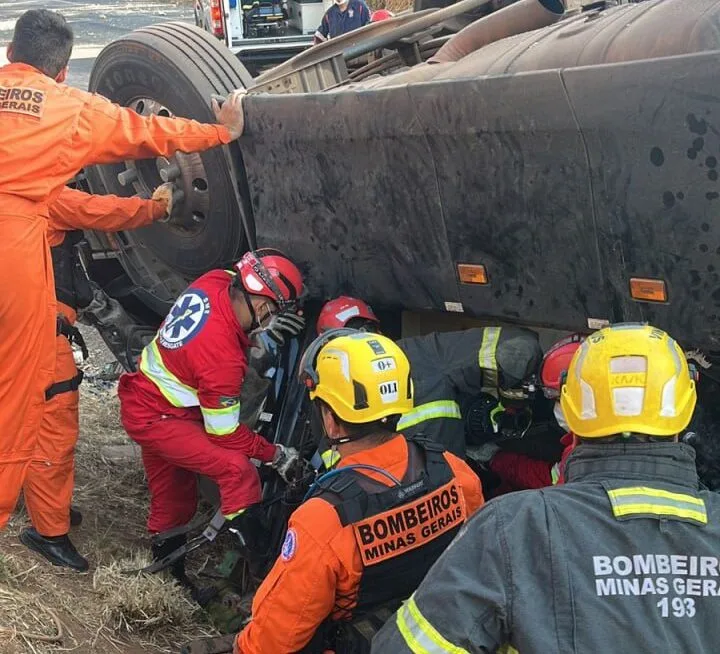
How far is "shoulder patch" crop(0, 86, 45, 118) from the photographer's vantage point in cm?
345

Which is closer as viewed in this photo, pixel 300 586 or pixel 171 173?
pixel 300 586

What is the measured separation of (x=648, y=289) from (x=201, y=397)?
1735 millimetres

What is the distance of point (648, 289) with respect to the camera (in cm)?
261

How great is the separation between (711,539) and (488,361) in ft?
5.30

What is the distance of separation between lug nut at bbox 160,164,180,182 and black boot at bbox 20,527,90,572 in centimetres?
158

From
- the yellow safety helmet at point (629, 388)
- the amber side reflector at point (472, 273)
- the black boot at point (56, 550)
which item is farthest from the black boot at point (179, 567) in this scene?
the yellow safety helmet at point (629, 388)

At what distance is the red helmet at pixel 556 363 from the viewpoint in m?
2.95

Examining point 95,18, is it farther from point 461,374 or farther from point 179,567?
point 461,374

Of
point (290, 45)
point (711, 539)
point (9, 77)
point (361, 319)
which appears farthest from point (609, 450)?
point (290, 45)

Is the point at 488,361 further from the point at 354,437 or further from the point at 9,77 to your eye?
the point at 9,77

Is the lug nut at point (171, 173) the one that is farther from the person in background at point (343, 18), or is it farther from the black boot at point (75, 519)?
the person in background at point (343, 18)

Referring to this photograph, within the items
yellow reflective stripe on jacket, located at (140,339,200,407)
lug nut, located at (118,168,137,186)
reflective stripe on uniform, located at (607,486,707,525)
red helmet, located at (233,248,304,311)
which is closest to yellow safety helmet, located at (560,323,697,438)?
reflective stripe on uniform, located at (607,486,707,525)

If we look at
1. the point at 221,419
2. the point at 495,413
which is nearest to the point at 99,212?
the point at 221,419

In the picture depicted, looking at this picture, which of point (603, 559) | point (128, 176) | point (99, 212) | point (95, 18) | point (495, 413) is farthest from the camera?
point (95, 18)
